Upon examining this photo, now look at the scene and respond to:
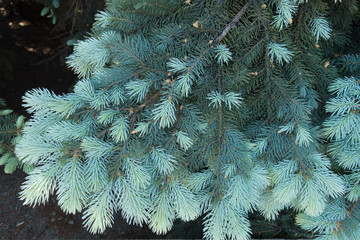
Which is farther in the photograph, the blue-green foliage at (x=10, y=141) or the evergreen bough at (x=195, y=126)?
the blue-green foliage at (x=10, y=141)

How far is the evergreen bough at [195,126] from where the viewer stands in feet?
3.25

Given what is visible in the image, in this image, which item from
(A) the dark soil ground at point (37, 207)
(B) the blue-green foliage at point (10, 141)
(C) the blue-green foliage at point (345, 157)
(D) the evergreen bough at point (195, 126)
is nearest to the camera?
(D) the evergreen bough at point (195, 126)

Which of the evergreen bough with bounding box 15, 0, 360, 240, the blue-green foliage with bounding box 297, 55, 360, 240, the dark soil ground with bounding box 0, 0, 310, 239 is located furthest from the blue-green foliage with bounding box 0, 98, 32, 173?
the blue-green foliage with bounding box 297, 55, 360, 240

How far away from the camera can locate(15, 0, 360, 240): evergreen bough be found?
0.99 m

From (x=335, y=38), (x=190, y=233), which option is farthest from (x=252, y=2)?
(x=190, y=233)

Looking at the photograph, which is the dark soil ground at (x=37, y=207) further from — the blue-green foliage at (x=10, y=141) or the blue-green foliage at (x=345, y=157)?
the blue-green foliage at (x=10, y=141)

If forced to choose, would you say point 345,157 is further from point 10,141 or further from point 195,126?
point 10,141

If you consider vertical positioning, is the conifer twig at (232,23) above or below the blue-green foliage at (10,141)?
above

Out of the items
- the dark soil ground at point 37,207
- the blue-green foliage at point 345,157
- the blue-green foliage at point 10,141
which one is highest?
the blue-green foliage at point 345,157

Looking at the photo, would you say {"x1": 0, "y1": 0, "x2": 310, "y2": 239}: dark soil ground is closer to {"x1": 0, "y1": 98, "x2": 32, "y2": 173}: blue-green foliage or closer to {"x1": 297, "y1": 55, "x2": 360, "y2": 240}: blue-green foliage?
{"x1": 297, "y1": 55, "x2": 360, "y2": 240}: blue-green foliage

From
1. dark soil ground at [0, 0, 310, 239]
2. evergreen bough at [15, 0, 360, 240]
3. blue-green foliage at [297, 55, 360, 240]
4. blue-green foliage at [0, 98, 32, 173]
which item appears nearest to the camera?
evergreen bough at [15, 0, 360, 240]

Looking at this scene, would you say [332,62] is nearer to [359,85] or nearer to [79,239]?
[359,85]

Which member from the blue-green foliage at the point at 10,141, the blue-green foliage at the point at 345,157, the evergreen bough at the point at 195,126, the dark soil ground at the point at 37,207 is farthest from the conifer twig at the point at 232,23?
the dark soil ground at the point at 37,207

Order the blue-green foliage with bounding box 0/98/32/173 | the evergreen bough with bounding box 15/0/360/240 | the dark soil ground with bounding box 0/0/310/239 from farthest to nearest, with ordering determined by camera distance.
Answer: the dark soil ground with bounding box 0/0/310/239 < the blue-green foliage with bounding box 0/98/32/173 < the evergreen bough with bounding box 15/0/360/240
